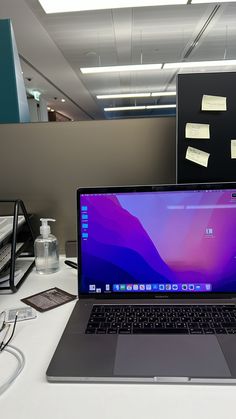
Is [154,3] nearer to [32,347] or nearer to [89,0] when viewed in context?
[89,0]

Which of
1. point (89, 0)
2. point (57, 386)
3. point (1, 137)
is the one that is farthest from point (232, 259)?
point (89, 0)

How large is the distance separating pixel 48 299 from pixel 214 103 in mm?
698

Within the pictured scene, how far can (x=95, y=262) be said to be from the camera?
74 centimetres

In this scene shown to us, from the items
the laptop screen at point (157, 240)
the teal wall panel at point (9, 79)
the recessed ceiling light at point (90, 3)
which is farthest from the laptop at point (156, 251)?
the recessed ceiling light at point (90, 3)

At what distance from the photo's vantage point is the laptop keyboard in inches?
23.8

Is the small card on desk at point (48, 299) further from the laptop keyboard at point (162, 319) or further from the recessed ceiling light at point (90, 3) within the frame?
the recessed ceiling light at point (90, 3)

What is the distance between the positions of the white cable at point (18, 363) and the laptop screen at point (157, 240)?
20 centimetres

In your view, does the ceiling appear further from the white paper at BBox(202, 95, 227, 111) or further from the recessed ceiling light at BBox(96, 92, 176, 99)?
the white paper at BBox(202, 95, 227, 111)

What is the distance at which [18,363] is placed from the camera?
54 centimetres

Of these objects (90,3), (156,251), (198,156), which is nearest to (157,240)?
(156,251)

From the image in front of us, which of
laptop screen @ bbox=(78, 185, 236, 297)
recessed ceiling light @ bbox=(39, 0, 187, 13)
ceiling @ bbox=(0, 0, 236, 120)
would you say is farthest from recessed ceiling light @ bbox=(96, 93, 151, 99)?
laptop screen @ bbox=(78, 185, 236, 297)

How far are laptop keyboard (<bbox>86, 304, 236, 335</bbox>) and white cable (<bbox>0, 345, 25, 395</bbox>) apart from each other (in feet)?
0.43

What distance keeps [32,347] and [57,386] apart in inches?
5.0

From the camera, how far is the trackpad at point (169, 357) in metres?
0.49
